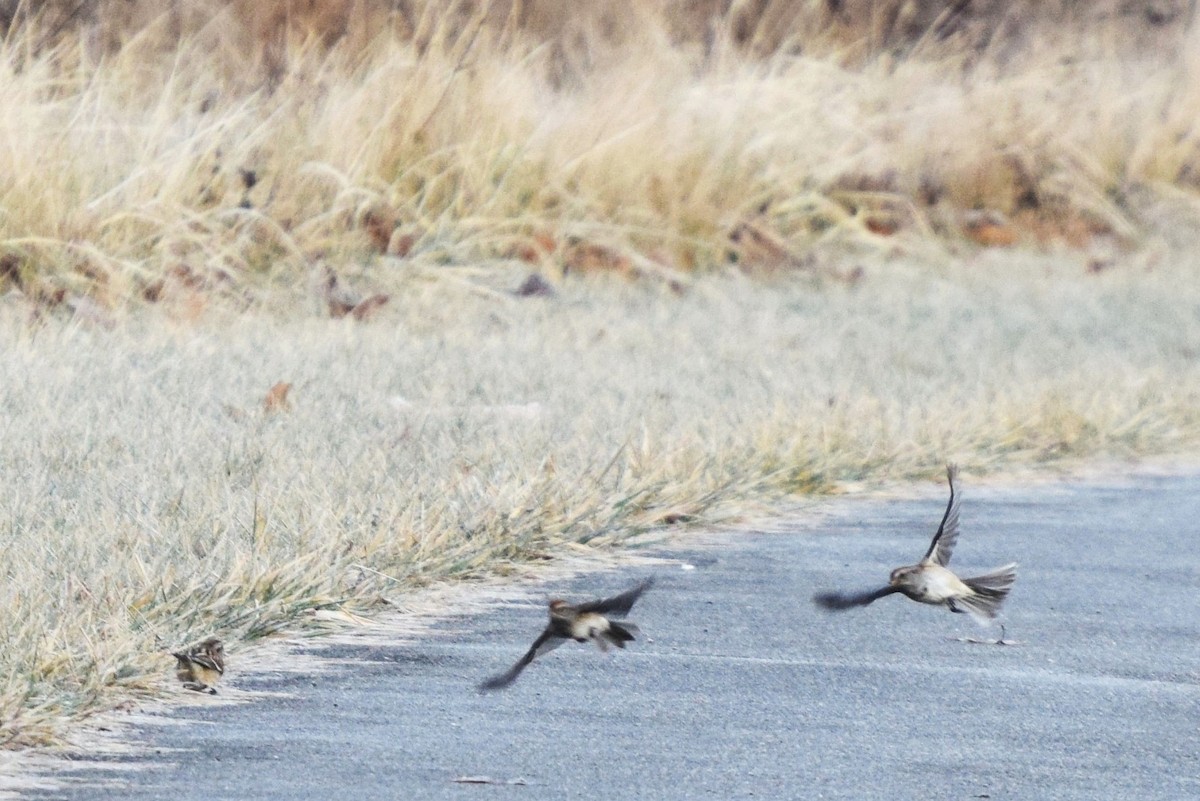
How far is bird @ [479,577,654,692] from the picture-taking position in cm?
380

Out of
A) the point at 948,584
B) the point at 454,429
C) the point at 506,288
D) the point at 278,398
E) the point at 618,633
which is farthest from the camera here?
the point at 506,288

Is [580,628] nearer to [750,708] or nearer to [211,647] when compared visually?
[750,708]

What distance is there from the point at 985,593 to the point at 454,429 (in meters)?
2.25

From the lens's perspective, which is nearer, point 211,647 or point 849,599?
point 211,647

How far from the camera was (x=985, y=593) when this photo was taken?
168 inches

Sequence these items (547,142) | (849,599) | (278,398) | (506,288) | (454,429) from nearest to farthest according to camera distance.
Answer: (849,599) → (454,429) → (278,398) → (506,288) → (547,142)

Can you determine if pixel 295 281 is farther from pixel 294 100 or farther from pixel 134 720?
pixel 134 720

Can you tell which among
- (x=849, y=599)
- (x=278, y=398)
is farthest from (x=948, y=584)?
(x=278, y=398)

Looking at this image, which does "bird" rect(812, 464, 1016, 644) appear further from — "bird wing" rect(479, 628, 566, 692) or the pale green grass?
the pale green grass

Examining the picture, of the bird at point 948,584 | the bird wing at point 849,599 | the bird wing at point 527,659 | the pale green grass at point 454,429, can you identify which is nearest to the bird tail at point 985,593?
the bird at point 948,584

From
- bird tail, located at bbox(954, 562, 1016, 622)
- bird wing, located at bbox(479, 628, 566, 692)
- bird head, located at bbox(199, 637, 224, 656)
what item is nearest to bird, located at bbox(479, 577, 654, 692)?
Answer: bird wing, located at bbox(479, 628, 566, 692)

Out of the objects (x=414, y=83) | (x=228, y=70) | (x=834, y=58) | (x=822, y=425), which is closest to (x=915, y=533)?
(x=822, y=425)

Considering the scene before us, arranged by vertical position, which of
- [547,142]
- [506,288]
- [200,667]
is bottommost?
[506,288]

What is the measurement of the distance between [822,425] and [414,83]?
14.7 feet
